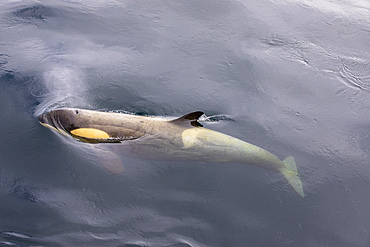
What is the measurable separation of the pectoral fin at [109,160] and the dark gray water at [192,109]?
0.53 feet

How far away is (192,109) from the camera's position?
27.6 feet

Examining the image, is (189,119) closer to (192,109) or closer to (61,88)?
(192,109)

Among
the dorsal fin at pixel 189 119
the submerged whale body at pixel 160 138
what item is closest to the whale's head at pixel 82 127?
the submerged whale body at pixel 160 138

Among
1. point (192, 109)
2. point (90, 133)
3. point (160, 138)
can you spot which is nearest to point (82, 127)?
point (90, 133)

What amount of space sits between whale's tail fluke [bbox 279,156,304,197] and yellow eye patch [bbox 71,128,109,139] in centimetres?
422

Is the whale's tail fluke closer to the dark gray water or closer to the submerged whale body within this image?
the submerged whale body

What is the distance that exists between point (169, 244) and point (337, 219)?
11.5 ft

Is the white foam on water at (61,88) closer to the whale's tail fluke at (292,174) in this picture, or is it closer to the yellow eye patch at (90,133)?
the yellow eye patch at (90,133)

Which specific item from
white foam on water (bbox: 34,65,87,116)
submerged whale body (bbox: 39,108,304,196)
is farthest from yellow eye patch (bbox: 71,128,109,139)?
white foam on water (bbox: 34,65,87,116)

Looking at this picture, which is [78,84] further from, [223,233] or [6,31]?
[223,233]

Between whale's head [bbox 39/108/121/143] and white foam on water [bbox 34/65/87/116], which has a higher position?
white foam on water [bbox 34/65/87/116]

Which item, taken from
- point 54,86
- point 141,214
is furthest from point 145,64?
point 141,214

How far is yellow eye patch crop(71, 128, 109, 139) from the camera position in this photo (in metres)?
7.57

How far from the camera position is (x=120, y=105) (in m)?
8.43
